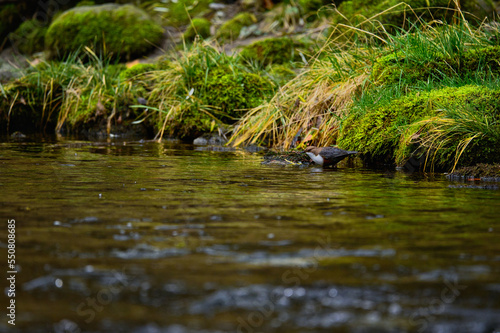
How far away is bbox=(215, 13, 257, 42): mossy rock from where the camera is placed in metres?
11.9

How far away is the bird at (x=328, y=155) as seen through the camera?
4945 mm

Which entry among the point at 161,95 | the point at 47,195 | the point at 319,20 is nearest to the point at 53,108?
the point at 161,95

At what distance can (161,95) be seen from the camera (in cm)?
818

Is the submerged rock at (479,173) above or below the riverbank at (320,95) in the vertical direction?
below

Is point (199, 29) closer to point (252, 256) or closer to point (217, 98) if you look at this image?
point (217, 98)

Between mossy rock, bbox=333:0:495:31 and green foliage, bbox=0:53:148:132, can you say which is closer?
mossy rock, bbox=333:0:495:31

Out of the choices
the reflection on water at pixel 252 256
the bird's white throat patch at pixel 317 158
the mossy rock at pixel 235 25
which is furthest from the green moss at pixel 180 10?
the reflection on water at pixel 252 256

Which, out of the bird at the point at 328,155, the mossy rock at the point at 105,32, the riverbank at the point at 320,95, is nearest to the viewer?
the riverbank at the point at 320,95

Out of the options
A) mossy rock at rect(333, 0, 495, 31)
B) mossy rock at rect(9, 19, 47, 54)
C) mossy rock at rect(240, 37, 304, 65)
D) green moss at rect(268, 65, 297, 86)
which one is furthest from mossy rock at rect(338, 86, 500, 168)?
mossy rock at rect(9, 19, 47, 54)

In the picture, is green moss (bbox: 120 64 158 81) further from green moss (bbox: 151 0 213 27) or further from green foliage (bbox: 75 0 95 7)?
green foliage (bbox: 75 0 95 7)

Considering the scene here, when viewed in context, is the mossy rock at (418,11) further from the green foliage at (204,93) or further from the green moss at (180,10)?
the green moss at (180,10)

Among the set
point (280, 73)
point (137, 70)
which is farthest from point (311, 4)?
point (137, 70)

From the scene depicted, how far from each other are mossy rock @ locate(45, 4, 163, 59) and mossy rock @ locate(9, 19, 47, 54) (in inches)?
→ 60.2

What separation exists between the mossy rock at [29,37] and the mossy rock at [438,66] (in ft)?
34.6
